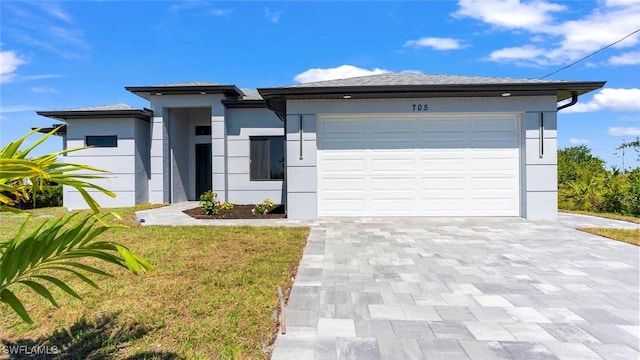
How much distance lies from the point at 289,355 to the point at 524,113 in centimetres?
887

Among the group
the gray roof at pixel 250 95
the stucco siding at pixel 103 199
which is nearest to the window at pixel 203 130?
the gray roof at pixel 250 95

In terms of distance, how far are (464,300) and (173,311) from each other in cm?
296

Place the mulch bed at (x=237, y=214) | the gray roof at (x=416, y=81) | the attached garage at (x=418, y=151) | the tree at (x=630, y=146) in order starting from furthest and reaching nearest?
the tree at (x=630, y=146), the mulch bed at (x=237, y=214), the attached garage at (x=418, y=151), the gray roof at (x=416, y=81)

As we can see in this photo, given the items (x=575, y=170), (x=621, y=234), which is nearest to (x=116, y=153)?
(x=621, y=234)

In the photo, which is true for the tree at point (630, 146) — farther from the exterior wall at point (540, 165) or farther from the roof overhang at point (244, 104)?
the roof overhang at point (244, 104)

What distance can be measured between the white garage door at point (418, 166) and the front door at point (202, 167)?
7.24m

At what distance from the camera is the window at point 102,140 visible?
41.5ft

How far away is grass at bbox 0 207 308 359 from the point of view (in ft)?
8.72

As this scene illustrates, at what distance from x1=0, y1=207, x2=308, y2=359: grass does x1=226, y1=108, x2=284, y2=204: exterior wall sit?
23.8 feet

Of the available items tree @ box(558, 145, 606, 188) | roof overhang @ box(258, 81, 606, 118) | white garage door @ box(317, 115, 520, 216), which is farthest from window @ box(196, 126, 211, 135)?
tree @ box(558, 145, 606, 188)

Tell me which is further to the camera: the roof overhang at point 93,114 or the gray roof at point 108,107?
the gray roof at point 108,107

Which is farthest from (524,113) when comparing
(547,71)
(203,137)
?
Answer: (203,137)

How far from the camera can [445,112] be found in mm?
→ 8945

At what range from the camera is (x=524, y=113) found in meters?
8.75
